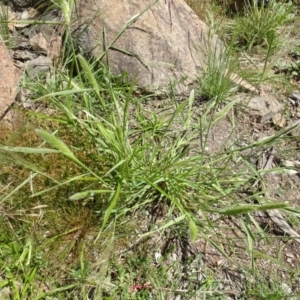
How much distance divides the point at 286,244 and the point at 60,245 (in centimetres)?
95

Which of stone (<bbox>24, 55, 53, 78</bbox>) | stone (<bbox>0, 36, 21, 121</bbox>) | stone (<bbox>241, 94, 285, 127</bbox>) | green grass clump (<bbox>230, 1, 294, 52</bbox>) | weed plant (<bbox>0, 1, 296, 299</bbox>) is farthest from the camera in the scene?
green grass clump (<bbox>230, 1, 294, 52</bbox>)

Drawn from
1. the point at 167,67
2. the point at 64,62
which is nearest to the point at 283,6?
the point at 167,67

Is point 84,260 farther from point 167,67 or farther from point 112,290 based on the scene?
point 167,67

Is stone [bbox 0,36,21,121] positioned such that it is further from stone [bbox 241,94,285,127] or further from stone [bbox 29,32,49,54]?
stone [bbox 241,94,285,127]

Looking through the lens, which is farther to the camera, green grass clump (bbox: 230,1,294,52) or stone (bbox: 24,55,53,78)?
green grass clump (bbox: 230,1,294,52)

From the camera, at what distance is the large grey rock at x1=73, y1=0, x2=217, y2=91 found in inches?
90.4

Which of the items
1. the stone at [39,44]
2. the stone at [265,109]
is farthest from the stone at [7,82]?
the stone at [265,109]

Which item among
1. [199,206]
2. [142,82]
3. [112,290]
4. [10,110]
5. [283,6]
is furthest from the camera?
[283,6]

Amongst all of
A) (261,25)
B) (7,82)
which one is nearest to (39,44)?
(7,82)

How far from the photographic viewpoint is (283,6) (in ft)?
9.39

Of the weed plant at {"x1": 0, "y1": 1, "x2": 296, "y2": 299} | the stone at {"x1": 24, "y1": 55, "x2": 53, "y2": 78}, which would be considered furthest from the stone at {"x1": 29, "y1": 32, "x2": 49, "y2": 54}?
the weed plant at {"x1": 0, "y1": 1, "x2": 296, "y2": 299}

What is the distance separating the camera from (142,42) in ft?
7.68

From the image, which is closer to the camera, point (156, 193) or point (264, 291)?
point (264, 291)

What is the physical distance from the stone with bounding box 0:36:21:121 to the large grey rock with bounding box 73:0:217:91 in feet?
1.23
